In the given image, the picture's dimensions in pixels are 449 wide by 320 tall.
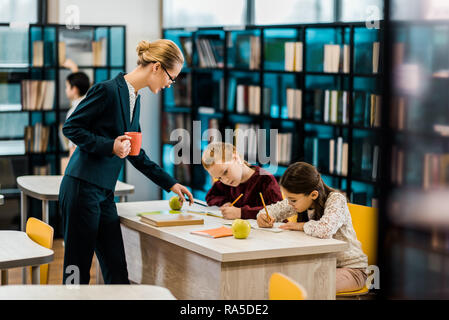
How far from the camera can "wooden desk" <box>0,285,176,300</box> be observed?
1716 millimetres

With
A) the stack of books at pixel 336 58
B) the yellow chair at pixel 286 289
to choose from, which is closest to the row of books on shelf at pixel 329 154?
the stack of books at pixel 336 58

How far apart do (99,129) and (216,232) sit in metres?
0.65

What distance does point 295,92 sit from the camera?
471cm

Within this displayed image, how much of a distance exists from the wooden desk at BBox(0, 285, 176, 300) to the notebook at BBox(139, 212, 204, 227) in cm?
78

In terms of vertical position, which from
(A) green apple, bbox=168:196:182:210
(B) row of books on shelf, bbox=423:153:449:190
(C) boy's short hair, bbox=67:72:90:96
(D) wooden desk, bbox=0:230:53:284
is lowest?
(D) wooden desk, bbox=0:230:53:284

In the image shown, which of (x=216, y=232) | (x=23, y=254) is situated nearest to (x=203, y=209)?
(x=216, y=232)

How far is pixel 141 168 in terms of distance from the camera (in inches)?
115

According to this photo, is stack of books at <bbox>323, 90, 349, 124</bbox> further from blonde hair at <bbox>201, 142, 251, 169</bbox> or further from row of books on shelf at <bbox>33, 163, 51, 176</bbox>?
row of books on shelf at <bbox>33, 163, 51, 176</bbox>

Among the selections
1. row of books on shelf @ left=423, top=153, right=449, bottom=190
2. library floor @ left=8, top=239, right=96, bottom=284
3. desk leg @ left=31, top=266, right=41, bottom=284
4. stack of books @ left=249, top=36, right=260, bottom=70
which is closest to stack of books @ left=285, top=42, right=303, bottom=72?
stack of books @ left=249, top=36, right=260, bottom=70

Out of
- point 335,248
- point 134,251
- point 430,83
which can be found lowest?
point 134,251
